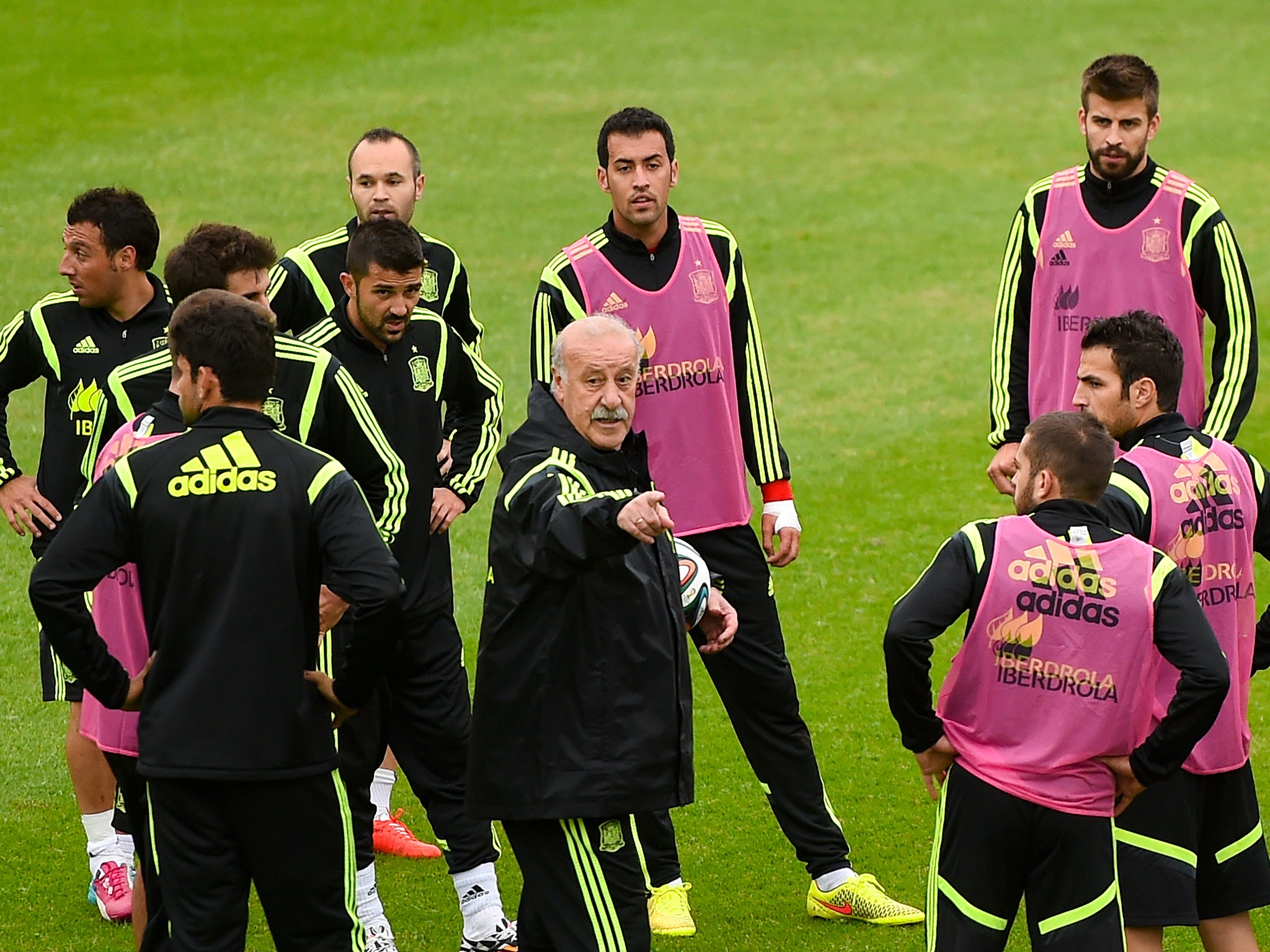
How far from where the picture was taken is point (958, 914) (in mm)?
4500

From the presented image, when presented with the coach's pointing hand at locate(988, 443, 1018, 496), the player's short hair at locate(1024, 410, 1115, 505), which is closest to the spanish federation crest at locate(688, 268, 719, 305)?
the coach's pointing hand at locate(988, 443, 1018, 496)

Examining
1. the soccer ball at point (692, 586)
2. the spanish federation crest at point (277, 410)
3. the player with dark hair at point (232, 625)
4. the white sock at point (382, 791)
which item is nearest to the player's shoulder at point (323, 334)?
the spanish federation crest at point (277, 410)

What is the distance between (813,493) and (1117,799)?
6529mm

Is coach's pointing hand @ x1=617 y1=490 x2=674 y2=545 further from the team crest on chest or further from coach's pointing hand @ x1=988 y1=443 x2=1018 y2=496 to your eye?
coach's pointing hand @ x1=988 y1=443 x2=1018 y2=496

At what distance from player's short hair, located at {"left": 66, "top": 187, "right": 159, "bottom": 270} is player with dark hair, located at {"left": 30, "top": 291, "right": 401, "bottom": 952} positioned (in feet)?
5.73

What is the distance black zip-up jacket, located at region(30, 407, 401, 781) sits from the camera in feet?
14.3

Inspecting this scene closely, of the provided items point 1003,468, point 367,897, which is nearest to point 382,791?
point 367,897

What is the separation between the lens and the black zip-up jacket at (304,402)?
5.42m

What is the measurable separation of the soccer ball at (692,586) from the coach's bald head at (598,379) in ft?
1.56

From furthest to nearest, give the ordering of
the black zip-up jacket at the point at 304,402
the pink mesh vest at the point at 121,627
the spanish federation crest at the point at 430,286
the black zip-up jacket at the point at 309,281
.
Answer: the spanish federation crest at the point at 430,286 < the black zip-up jacket at the point at 309,281 < the black zip-up jacket at the point at 304,402 < the pink mesh vest at the point at 121,627

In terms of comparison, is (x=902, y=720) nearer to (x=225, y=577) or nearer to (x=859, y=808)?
(x=225, y=577)

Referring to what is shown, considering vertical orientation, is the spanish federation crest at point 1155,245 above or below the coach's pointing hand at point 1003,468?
above

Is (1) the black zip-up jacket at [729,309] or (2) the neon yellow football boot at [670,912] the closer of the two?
(2) the neon yellow football boot at [670,912]

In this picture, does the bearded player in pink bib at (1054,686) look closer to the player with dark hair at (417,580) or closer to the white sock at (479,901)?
the white sock at (479,901)
